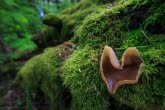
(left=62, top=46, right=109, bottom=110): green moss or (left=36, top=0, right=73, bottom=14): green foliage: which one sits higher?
(left=36, top=0, right=73, bottom=14): green foliage

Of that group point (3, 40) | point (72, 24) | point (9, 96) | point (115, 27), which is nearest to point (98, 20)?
point (115, 27)

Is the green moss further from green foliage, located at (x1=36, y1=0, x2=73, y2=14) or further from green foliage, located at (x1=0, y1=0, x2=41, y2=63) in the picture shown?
Result: green foliage, located at (x1=36, y1=0, x2=73, y2=14)

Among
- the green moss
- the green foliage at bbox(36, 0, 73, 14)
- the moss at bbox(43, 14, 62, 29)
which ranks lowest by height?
the green moss

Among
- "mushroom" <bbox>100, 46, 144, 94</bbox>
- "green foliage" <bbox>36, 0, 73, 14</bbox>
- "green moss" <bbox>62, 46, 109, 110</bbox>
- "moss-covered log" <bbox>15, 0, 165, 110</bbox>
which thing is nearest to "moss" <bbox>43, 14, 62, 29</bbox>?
"moss-covered log" <bbox>15, 0, 165, 110</bbox>

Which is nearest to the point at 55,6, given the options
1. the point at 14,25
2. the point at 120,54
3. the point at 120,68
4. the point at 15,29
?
the point at 15,29

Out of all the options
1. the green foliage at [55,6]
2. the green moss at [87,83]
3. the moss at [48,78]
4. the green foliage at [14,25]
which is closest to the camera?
the green moss at [87,83]

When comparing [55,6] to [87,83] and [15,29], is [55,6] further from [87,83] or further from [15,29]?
[87,83]

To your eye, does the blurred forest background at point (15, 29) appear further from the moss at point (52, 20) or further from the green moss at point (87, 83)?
the green moss at point (87, 83)

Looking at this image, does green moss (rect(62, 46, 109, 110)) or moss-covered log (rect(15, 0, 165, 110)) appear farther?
green moss (rect(62, 46, 109, 110))

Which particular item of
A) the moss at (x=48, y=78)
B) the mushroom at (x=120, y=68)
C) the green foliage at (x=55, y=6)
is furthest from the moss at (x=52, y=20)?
the green foliage at (x=55, y=6)
